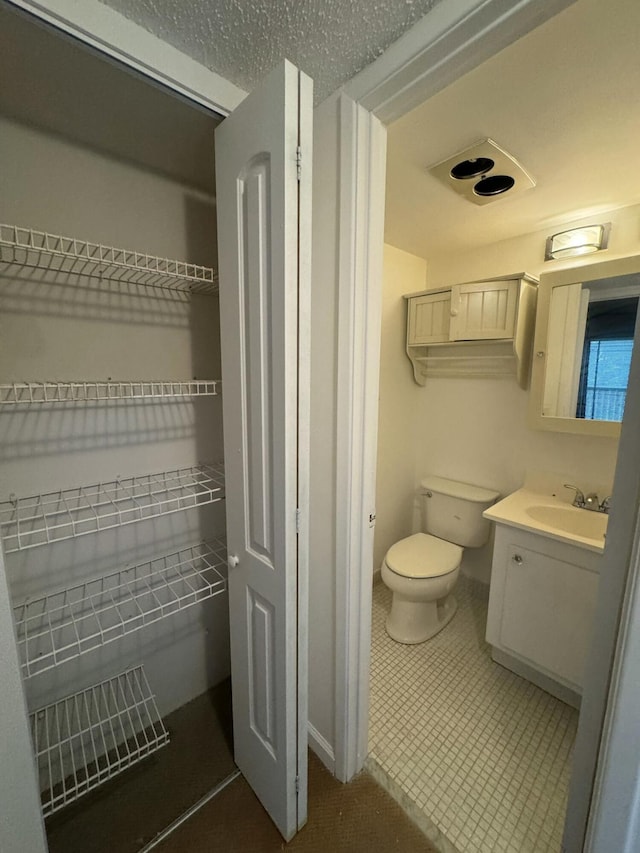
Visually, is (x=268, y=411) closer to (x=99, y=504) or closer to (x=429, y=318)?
(x=99, y=504)

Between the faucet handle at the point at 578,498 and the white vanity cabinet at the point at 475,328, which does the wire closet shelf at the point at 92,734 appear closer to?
the faucet handle at the point at 578,498

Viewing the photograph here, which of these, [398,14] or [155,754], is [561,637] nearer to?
[155,754]

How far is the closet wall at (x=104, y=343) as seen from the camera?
1016 mm

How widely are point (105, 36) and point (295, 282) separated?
2.27 ft

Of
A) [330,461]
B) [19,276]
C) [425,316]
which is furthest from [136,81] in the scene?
[425,316]

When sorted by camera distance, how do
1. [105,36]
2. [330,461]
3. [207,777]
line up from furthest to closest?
[207,777]
[330,461]
[105,36]

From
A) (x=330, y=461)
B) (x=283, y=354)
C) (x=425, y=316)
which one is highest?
(x=425, y=316)

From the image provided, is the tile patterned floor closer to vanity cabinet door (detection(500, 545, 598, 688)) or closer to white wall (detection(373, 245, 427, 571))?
vanity cabinet door (detection(500, 545, 598, 688))

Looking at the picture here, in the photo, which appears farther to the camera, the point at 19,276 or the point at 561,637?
the point at 561,637

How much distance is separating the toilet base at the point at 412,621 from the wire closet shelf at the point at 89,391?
5.32 feet

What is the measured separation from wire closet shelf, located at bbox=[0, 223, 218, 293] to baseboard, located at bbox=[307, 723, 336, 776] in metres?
1.75

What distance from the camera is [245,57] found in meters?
0.91

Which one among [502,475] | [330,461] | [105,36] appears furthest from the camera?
[502,475]

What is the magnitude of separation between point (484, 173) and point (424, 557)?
191cm
